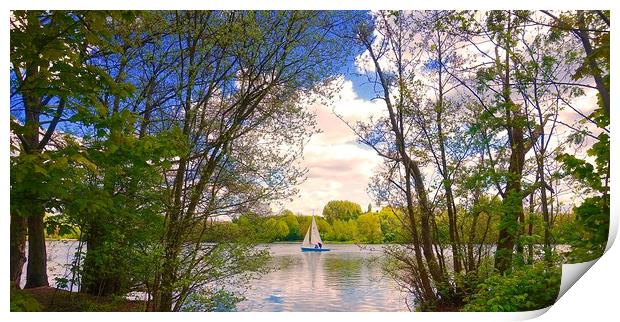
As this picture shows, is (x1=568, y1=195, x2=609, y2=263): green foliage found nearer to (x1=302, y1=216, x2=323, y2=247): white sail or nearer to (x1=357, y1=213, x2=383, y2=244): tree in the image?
(x1=357, y1=213, x2=383, y2=244): tree

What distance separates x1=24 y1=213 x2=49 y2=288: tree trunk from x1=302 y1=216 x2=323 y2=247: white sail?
215cm

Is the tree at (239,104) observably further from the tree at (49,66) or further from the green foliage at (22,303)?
the green foliage at (22,303)

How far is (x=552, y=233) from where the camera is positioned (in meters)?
4.81

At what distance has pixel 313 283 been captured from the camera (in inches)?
197

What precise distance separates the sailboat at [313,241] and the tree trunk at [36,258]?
7.03 ft

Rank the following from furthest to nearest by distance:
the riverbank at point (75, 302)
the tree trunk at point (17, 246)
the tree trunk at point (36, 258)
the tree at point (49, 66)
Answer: the tree trunk at point (36, 258)
the riverbank at point (75, 302)
the tree trunk at point (17, 246)
the tree at point (49, 66)

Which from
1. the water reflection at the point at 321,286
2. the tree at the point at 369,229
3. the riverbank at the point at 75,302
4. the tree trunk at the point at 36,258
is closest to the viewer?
the riverbank at the point at 75,302

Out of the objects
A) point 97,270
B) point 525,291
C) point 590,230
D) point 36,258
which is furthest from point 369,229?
point 36,258

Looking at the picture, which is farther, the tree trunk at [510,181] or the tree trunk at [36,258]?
the tree trunk at [510,181]

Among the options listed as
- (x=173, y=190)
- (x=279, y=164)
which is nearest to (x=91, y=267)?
(x=173, y=190)

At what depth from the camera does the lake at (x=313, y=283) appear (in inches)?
192

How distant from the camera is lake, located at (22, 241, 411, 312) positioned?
4.87 meters

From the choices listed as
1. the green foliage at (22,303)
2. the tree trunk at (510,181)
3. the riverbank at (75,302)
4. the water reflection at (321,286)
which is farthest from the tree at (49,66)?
the tree trunk at (510,181)
